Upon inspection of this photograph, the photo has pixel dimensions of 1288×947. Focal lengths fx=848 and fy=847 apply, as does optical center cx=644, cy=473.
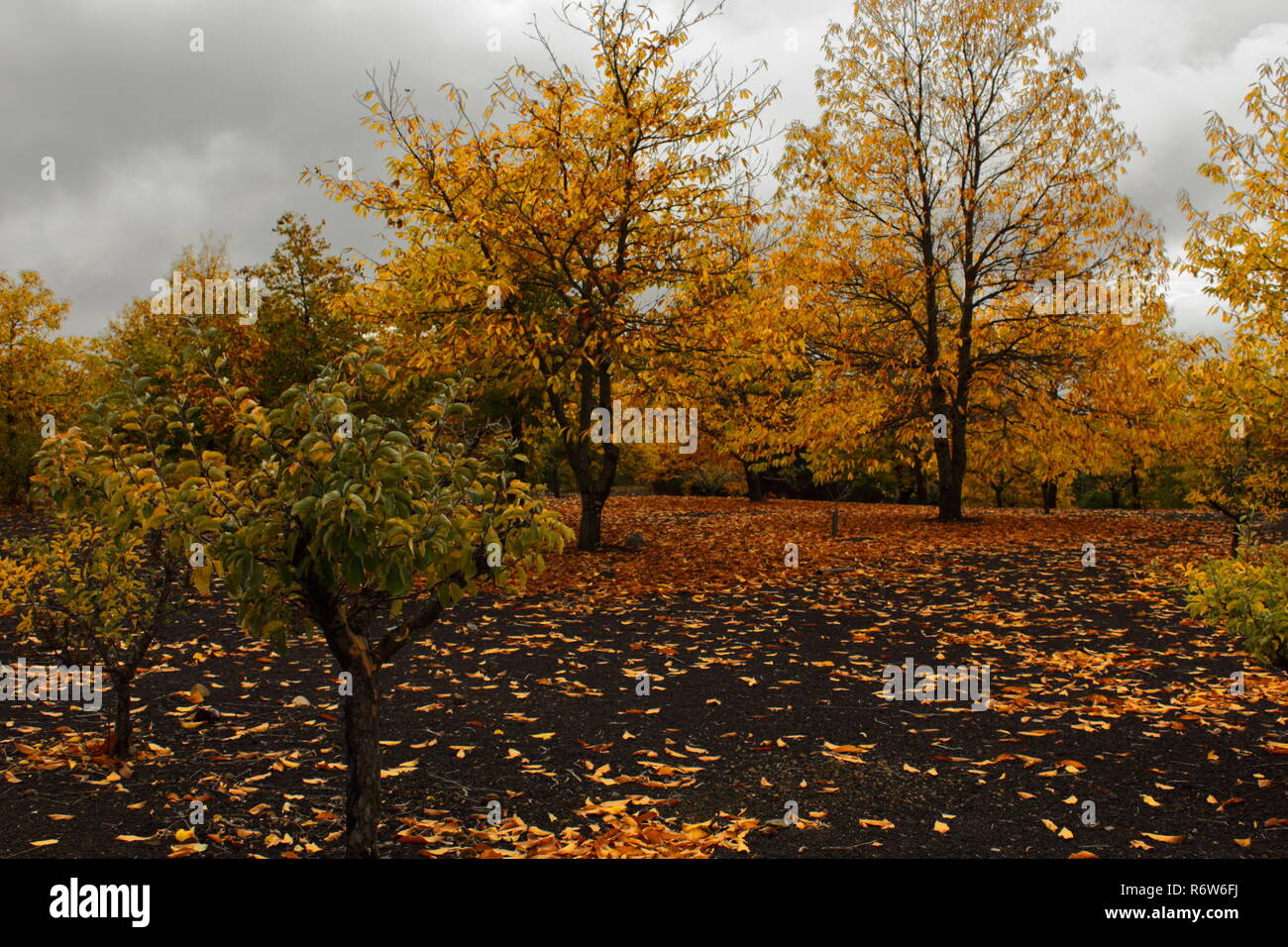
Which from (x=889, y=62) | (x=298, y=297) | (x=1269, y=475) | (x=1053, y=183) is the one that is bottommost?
(x=1269, y=475)

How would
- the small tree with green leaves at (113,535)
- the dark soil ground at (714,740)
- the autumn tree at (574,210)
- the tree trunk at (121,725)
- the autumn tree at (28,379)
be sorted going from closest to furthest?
the small tree with green leaves at (113,535) < the dark soil ground at (714,740) < the tree trunk at (121,725) < the autumn tree at (574,210) < the autumn tree at (28,379)

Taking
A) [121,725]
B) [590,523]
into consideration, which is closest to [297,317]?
[590,523]

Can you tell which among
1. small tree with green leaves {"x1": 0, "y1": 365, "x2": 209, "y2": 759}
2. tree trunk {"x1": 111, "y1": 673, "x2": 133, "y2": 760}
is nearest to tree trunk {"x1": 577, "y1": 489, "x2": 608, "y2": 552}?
small tree with green leaves {"x1": 0, "y1": 365, "x2": 209, "y2": 759}

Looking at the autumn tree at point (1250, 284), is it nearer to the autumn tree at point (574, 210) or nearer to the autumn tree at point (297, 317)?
the autumn tree at point (574, 210)

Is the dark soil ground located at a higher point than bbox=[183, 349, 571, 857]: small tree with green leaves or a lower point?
lower

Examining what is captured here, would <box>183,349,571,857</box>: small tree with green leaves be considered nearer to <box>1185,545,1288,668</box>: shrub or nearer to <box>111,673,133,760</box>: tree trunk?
<box>111,673,133,760</box>: tree trunk

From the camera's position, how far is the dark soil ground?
454cm

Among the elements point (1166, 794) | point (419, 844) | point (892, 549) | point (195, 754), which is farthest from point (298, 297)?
point (1166, 794)

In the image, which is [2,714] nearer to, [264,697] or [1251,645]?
[264,697]

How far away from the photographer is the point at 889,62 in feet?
61.9

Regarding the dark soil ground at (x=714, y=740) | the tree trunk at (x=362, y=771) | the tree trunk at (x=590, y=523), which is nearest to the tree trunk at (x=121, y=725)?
the dark soil ground at (x=714, y=740)

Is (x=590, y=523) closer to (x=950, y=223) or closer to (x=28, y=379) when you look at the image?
(x=950, y=223)

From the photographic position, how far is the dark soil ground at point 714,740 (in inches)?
179

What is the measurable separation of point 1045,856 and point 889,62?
1868 cm
